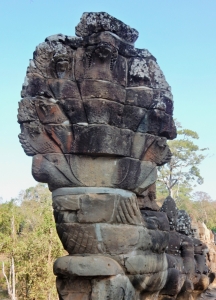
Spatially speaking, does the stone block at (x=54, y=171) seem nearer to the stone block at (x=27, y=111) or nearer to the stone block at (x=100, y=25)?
the stone block at (x=27, y=111)

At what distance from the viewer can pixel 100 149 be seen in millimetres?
3213

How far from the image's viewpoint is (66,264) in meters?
3.04

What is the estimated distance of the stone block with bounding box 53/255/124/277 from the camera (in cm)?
297

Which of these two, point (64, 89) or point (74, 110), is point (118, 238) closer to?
point (74, 110)

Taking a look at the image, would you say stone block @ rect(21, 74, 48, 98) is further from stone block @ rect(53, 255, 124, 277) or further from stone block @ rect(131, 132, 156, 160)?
stone block @ rect(53, 255, 124, 277)

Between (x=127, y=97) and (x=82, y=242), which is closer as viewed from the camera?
(x=82, y=242)

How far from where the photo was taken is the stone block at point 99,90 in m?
3.30

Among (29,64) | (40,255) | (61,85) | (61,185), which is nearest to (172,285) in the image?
(61,185)

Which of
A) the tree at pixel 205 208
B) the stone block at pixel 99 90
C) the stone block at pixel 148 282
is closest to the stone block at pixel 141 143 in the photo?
the stone block at pixel 99 90

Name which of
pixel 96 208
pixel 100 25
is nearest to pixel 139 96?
pixel 100 25

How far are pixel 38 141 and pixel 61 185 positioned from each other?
409mm

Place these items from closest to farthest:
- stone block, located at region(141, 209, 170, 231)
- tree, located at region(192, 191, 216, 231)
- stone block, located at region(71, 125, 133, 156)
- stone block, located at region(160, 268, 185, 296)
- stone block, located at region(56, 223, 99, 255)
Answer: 1. stone block, located at region(56, 223, 99, 255)
2. stone block, located at region(71, 125, 133, 156)
3. stone block, located at region(141, 209, 170, 231)
4. stone block, located at region(160, 268, 185, 296)
5. tree, located at region(192, 191, 216, 231)

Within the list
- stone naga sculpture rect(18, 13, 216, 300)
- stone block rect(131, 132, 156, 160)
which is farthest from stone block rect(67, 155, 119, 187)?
stone block rect(131, 132, 156, 160)

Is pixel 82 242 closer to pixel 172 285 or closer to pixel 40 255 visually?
pixel 172 285
